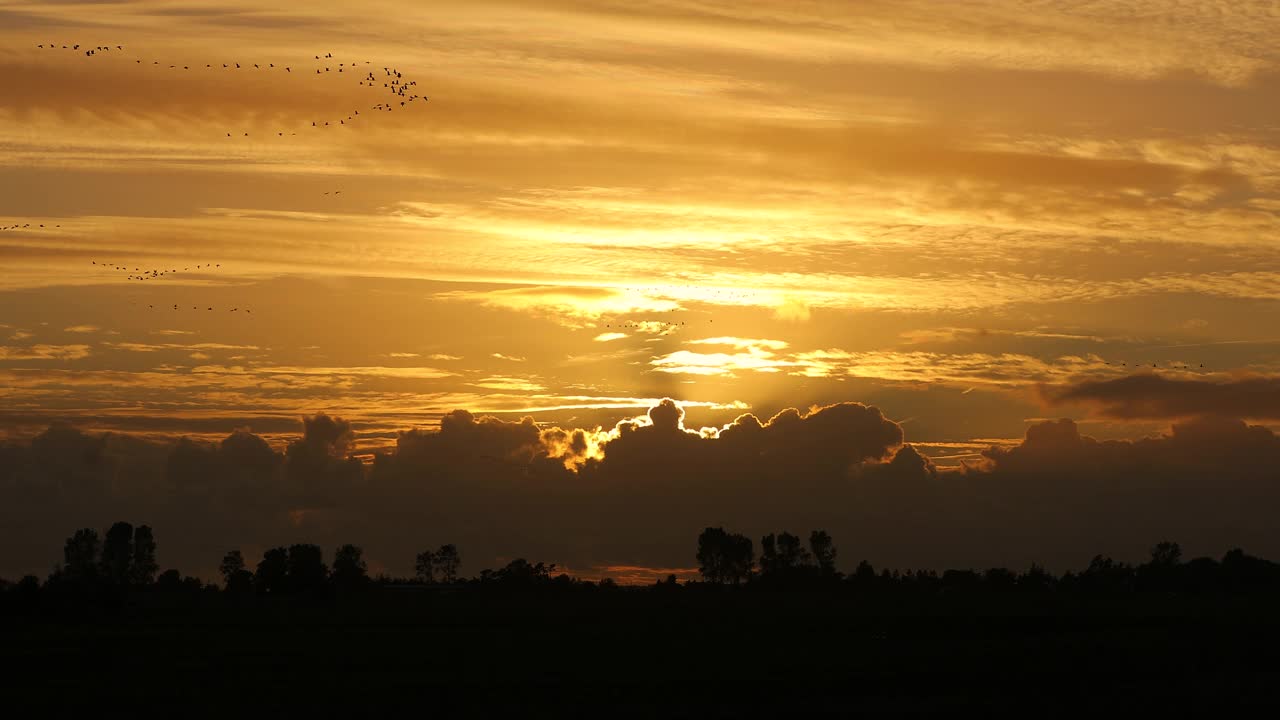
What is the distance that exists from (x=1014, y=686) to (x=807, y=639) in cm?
5801

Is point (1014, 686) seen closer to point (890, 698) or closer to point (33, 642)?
point (890, 698)

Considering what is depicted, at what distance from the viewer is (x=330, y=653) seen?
144 metres

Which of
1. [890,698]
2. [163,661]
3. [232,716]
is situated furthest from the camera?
[163,661]

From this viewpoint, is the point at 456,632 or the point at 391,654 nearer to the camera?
the point at 391,654

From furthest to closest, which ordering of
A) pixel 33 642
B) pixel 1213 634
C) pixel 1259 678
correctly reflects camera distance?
pixel 1213 634 → pixel 33 642 → pixel 1259 678

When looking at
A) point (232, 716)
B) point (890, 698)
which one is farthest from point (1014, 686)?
point (232, 716)

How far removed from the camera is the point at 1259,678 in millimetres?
109375

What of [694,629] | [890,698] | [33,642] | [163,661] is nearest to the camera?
[890,698]

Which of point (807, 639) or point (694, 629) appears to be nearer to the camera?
point (807, 639)

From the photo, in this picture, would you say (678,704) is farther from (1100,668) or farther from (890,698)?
(1100,668)

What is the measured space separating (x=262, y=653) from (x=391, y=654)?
44.0 ft

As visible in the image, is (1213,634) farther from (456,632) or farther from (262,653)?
(262,653)

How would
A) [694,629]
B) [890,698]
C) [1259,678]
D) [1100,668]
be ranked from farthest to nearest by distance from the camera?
[694,629]
[1100,668]
[1259,678]
[890,698]

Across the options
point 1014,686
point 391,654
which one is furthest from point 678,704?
point 391,654
